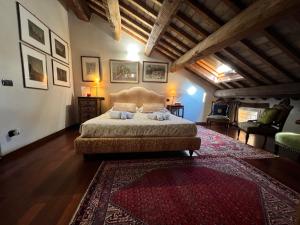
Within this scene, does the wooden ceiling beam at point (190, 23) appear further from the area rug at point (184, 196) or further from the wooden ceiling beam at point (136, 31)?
the area rug at point (184, 196)

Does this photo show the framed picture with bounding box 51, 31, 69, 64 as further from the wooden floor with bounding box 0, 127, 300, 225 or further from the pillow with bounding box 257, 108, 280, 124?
the pillow with bounding box 257, 108, 280, 124

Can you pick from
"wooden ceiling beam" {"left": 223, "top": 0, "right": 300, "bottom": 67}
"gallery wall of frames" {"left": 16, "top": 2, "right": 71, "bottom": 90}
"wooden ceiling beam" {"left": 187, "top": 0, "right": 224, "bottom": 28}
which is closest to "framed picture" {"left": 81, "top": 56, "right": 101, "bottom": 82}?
"gallery wall of frames" {"left": 16, "top": 2, "right": 71, "bottom": 90}

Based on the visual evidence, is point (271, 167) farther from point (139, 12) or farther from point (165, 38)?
point (139, 12)

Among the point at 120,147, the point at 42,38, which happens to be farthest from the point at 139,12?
the point at 120,147

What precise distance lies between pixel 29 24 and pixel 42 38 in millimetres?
423

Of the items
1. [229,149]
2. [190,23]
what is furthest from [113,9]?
[229,149]

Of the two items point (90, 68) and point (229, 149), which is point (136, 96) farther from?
point (229, 149)

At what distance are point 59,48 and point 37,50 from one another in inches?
40.0

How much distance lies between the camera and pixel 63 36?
13.8 ft

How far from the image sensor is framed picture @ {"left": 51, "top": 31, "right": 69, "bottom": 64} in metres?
3.65

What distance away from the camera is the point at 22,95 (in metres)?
2.65

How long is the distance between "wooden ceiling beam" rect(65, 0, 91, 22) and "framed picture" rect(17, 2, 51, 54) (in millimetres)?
960

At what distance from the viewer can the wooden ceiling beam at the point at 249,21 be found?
5.03ft

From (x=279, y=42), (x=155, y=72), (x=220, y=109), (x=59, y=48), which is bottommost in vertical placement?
(x=220, y=109)
